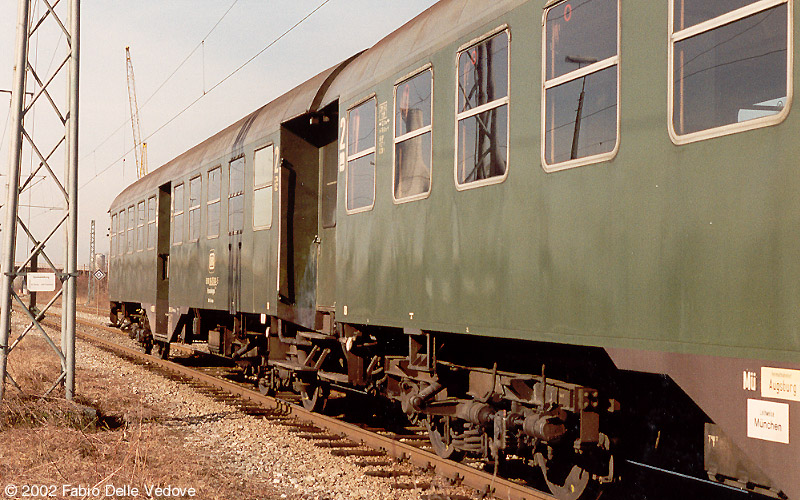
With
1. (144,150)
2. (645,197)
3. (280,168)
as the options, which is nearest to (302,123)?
(280,168)

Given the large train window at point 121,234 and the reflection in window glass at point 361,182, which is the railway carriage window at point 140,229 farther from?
the reflection in window glass at point 361,182

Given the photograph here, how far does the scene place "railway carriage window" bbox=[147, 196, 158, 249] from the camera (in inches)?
737

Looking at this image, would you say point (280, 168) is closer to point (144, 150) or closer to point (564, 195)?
point (564, 195)

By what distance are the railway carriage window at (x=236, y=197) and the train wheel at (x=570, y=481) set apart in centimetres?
725

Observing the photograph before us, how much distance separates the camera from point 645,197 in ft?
15.0

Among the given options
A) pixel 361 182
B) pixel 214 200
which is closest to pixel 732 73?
pixel 361 182

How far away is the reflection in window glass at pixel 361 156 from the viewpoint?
328 inches

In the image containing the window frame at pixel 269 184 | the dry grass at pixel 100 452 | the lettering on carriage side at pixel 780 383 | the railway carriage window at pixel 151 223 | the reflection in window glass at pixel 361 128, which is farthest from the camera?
→ the railway carriage window at pixel 151 223

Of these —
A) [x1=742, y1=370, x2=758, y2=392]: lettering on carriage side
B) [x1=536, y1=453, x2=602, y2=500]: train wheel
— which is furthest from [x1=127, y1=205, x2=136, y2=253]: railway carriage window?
[x1=742, y1=370, x2=758, y2=392]: lettering on carriage side

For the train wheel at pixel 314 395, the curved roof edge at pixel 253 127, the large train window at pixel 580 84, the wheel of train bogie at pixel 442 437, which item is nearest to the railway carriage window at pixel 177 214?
the curved roof edge at pixel 253 127

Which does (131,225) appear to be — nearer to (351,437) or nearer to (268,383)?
(268,383)

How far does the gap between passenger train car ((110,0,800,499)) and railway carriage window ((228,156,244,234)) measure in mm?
2529

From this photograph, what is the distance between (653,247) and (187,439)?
652 cm

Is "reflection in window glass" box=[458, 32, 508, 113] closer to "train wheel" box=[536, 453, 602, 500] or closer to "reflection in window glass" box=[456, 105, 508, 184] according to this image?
"reflection in window glass" box=[456, 105, 508, 184]
